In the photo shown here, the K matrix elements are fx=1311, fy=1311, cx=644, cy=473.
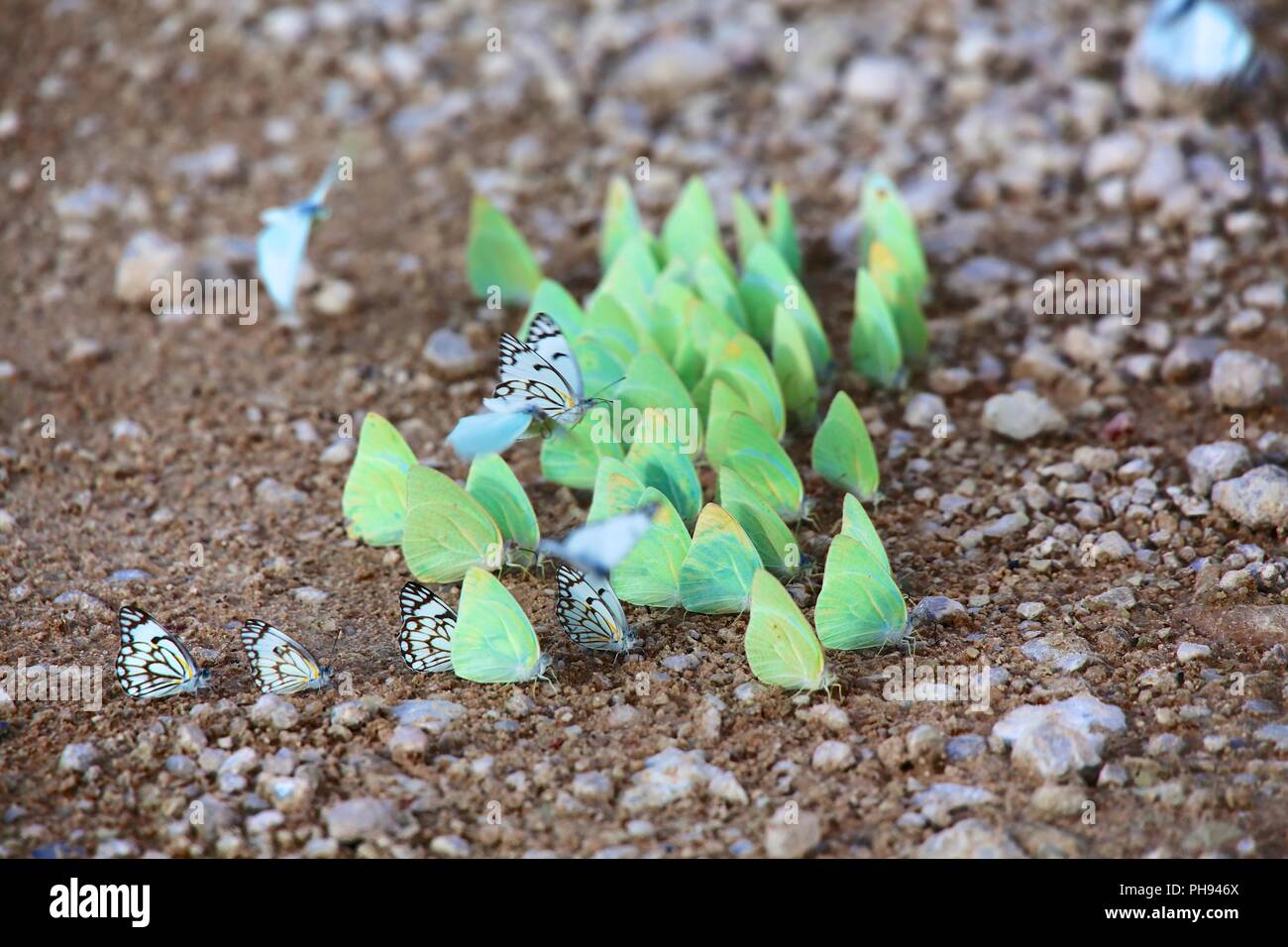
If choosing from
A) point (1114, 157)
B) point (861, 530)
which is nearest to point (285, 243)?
point (861, 530)

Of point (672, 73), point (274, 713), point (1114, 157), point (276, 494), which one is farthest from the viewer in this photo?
point (672, 73)

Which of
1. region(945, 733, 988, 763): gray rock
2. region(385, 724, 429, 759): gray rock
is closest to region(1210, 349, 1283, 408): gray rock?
region(945, 733, 988, 763): gray rock

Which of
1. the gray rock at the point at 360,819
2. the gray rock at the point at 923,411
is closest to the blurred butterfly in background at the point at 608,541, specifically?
the gray rock at the point at 360,819

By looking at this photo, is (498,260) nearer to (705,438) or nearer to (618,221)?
(618,221)

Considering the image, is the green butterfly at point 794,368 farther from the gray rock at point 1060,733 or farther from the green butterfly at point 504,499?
the gray rock at point 1060,733

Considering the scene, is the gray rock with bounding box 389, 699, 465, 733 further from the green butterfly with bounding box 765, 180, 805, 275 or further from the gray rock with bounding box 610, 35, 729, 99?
the gray rock with bounding box 610, 35, 729, 99

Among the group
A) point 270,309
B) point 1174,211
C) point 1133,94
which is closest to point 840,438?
point 1174,211
